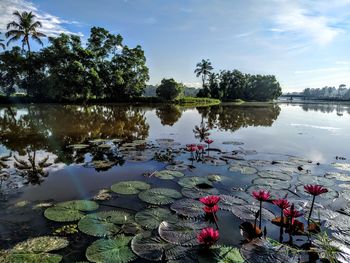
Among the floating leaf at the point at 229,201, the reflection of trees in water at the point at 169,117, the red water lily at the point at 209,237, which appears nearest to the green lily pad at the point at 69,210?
the red water lily at the point at 209,237

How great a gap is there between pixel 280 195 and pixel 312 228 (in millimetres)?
1410

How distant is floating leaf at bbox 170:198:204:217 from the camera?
4.14m

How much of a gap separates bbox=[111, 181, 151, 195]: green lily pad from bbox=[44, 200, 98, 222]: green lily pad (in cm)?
70

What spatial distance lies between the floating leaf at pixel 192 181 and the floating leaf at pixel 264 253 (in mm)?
2408

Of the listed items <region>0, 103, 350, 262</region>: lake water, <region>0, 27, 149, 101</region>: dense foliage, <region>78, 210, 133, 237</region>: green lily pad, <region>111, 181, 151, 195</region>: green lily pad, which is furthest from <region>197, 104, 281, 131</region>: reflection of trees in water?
<region>0, 27, 149, 101</region>: dense foliage

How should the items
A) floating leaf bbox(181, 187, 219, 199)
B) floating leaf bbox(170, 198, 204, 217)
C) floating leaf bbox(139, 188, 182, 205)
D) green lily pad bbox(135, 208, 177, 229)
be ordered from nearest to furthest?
green lily pad bbox(135, 208, 177, 229) < floating leaf bbox(170, 198, 204, 217) < floating leaf bbox(139, 188, 182, 205) < floating leaf bbox(181, 187, 219, 199)

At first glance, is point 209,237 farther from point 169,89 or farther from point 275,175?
point 169,89

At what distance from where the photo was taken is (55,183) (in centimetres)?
566

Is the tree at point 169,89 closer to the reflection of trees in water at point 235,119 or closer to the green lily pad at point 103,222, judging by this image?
the reflection of trees in water at point 235,119

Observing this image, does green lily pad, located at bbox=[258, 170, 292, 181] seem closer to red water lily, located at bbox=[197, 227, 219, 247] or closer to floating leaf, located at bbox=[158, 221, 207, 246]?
floating leaf, located at bbox=[158, 221, 207, 246]

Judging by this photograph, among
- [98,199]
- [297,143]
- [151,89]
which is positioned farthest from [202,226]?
[151,89]

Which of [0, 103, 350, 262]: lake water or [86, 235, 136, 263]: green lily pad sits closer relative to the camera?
[86, 235, 136, 263]: green lily pad

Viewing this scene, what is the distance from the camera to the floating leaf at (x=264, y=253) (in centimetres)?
290

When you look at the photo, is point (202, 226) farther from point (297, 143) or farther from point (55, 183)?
point (297, 143)
